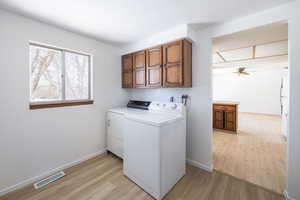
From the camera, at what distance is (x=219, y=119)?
13.6ft

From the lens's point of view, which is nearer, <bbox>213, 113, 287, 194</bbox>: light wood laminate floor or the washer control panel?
<bbox>213, 113, 287, 194</bbox>: light wood laminate floor

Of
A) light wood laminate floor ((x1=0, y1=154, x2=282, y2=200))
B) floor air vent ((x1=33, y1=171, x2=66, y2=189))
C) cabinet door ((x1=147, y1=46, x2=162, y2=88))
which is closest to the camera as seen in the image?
light wood laminate floor ((x1=0, y1=154, x2=282, y2=200))

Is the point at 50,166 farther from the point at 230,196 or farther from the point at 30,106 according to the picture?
the point at 230,196

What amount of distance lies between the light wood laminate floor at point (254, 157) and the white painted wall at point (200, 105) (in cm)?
38

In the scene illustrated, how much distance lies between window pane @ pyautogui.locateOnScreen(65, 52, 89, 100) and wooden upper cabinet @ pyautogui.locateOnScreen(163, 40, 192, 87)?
60.3 inches

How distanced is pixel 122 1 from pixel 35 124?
6.60 feet

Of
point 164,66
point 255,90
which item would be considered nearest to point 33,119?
point 164,66

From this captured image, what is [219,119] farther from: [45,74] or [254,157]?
[45,74]

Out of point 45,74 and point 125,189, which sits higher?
point 45,74

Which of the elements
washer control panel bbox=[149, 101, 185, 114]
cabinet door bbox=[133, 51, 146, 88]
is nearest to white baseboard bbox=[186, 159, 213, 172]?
washer control panel bbox=[149, 101, 185, 114]

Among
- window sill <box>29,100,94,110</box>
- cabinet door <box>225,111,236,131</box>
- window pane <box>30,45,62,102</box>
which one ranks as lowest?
cabinet door <box>225,111,236,131</box>

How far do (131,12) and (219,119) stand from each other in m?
3.98

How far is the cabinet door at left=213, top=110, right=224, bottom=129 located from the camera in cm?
409

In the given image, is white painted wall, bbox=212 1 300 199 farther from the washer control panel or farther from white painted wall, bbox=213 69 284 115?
white painted wall, bbox=213 69 284 115
